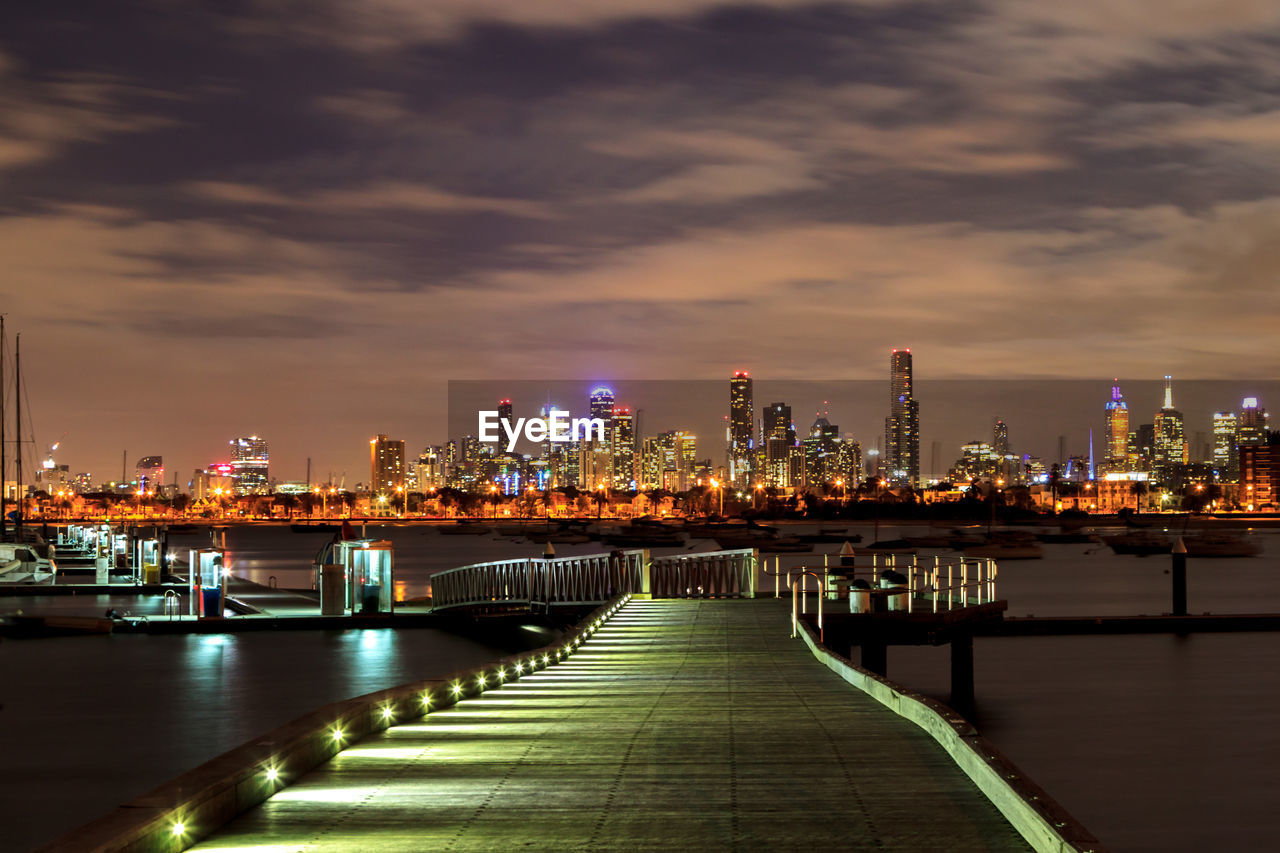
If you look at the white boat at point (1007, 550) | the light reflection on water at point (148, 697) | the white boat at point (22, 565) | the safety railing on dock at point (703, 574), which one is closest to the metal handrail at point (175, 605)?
the light reflection on water at point (148, 697)

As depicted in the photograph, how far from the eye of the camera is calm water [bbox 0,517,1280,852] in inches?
941

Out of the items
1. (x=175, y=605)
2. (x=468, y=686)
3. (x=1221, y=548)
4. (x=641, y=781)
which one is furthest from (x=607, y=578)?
(x=1221, y=548)

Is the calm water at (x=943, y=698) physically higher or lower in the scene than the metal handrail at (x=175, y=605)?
lower

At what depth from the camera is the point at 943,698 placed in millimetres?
35500

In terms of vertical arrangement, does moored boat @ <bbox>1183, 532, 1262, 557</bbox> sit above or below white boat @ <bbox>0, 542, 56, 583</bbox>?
below

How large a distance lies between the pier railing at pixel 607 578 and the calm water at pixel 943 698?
2409 mm

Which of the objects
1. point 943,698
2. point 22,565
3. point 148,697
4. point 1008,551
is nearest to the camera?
point 148,697

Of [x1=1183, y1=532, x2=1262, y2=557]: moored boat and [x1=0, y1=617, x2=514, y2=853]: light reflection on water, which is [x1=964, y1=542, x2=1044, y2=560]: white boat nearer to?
[x1=1183, y1=532, x2=1262, y2=557]: moored boat

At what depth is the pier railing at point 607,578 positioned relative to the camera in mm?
37219

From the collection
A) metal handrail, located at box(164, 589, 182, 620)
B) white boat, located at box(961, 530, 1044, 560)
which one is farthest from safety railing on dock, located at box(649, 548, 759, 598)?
white boat, located at box(961, 530, 1044, 560)

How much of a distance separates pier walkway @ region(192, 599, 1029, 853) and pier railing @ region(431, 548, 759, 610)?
19.7 m

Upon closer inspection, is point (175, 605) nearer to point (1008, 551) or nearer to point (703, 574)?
point (703, 574)

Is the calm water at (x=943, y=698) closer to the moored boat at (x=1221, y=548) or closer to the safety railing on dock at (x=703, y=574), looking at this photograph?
the safety railing on dock at (x=703, y=574)

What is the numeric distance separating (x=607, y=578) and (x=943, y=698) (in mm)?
10175
